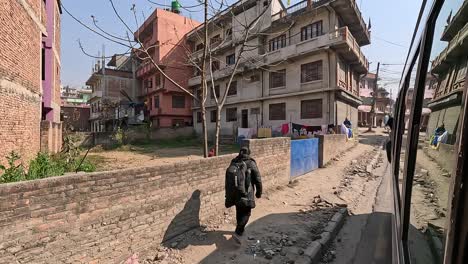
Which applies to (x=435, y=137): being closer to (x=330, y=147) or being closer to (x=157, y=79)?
(x=330, y=147)

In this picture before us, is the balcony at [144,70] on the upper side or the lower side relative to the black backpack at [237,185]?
upper

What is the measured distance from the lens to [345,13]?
1952 cm

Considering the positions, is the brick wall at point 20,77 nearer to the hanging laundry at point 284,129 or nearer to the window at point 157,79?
the hanging laundry at point 284,129

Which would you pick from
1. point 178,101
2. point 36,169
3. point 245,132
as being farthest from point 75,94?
point 36,169

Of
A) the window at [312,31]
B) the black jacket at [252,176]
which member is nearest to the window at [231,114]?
the window at [312,31]

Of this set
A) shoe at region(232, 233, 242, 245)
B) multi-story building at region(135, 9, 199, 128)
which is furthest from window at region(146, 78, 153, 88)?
shoe at region(232, 233, 242, 245)

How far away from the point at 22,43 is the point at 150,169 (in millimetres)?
7560

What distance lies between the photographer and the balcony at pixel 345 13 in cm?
1846

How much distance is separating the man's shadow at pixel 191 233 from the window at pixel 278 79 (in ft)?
59.5

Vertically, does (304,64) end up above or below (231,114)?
above

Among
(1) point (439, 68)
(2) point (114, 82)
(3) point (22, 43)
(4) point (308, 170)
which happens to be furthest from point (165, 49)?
(1) point (439, 68)

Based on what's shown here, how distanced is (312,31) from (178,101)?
18.3 metres

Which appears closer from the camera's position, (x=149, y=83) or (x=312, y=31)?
(x=312, y=31)

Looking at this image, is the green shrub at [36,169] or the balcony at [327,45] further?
the balcony at [327,45]
